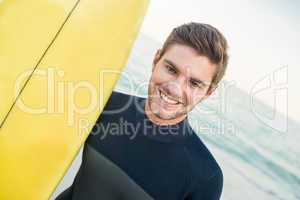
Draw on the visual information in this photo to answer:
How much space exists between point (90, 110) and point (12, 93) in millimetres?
216

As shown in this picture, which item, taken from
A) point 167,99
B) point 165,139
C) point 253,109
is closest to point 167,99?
point 167,99

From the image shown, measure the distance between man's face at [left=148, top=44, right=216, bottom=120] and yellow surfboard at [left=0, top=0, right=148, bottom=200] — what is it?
125 millimetres

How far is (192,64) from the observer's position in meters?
0.98

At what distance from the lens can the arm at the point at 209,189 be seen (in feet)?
3.32

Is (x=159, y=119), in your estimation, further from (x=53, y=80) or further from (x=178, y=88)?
(x=53, y=80)

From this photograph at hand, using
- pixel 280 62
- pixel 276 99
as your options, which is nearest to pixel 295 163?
pixel 276 99

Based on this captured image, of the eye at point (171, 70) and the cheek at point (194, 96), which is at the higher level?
→ the eye at point (171, 70)

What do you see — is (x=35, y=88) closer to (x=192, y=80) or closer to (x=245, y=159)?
(x=192, y=80)

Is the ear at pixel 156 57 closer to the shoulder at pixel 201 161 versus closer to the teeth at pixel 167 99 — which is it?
the teeth at pixel 167 99

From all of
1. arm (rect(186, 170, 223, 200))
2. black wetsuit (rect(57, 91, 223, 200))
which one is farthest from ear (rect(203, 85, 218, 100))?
arm (rect(186, 170, 223, 200))

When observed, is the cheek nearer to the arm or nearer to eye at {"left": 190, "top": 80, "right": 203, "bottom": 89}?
eye at {"left": 190, "top": 80, "right": 203, "bottom": 89}

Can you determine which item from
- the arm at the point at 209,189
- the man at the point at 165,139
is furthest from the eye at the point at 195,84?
the arm at the point at 209,189

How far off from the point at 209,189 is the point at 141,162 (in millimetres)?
222

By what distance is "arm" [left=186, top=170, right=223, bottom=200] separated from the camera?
3.32 ft
